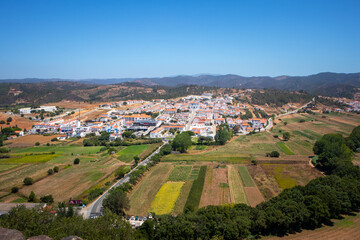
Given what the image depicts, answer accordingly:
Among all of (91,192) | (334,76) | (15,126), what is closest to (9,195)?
(91,192)

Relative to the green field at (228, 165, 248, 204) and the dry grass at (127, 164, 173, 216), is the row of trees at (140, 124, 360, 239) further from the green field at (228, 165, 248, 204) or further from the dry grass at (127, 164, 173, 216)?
the dry grass at (127, 164, 173, 216)

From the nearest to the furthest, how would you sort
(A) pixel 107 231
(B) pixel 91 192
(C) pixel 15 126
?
(A) pixel 107 231, (B) pixel 91 192, (C) pixel 15 126

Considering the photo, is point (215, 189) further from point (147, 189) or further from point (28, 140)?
point (28, 140)

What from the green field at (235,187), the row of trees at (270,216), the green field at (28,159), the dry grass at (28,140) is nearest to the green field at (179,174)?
the green field at (235,187)

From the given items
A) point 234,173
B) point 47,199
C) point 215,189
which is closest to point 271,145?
point 234,173

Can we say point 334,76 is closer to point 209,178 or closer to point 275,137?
point 275,137

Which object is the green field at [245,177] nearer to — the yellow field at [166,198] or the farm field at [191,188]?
the farm field at [191,188]
